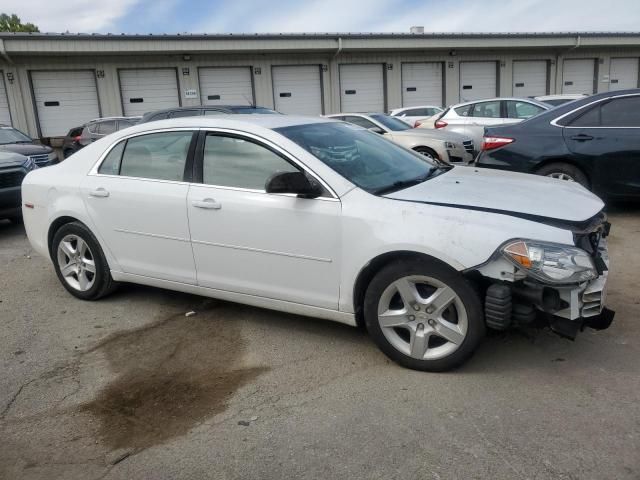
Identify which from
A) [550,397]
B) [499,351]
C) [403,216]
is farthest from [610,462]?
[403,216]

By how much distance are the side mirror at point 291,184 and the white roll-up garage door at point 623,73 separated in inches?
1177

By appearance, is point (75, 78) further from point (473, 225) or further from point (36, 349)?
point (473, 225)

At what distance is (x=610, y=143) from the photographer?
21.9 feet

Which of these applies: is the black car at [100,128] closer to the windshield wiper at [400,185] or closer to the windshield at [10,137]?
the windshield at [10,137]

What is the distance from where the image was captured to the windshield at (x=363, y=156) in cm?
372

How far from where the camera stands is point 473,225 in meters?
3.13

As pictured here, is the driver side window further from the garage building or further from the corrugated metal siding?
the corrugated metal siding

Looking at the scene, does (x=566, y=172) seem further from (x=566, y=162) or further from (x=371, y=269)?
(x=371, y=269)

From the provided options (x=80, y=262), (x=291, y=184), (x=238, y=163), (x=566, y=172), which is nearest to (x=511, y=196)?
(x=291, y=184)

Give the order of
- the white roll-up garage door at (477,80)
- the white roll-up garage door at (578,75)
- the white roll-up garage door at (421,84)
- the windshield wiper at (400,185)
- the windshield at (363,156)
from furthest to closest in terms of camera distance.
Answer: the white roll-up garage door at (578,75), the white roll-up garage door at (477,80), the white roll-up garage door at (421,84), the windshield at (363,156), the windshield wiper at (400,185)

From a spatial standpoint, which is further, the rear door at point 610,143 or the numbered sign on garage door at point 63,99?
the numbered sign on garage door at point 63,99

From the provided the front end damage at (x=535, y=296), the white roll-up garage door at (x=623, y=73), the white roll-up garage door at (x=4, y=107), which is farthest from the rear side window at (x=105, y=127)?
the white roll-up garage door at (x=623, y=73)

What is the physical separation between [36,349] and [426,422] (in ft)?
9.30

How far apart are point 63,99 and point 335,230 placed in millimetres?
21451
